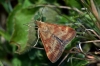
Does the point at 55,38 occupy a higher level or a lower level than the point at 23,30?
higher

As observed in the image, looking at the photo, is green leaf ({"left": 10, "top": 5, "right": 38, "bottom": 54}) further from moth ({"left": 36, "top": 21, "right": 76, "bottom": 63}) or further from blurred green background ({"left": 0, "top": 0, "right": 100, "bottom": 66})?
moth ({"left": 36, "top": 21, "right": 76, "bottom": 63})

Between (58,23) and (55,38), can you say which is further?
(58,23)

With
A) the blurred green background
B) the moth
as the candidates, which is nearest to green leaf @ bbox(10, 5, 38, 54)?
the blurred green background

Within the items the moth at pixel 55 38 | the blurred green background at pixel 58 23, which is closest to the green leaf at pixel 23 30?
the blurred green background at pixel 58 23

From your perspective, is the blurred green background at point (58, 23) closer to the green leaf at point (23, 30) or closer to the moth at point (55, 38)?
the green leaf at point (23, 30)

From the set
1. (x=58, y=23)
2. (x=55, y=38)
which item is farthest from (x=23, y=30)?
(x=55, y=38)

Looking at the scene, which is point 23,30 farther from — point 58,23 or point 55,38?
point 55,38

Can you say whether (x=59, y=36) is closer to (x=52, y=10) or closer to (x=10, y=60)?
(x=52, y=10)
